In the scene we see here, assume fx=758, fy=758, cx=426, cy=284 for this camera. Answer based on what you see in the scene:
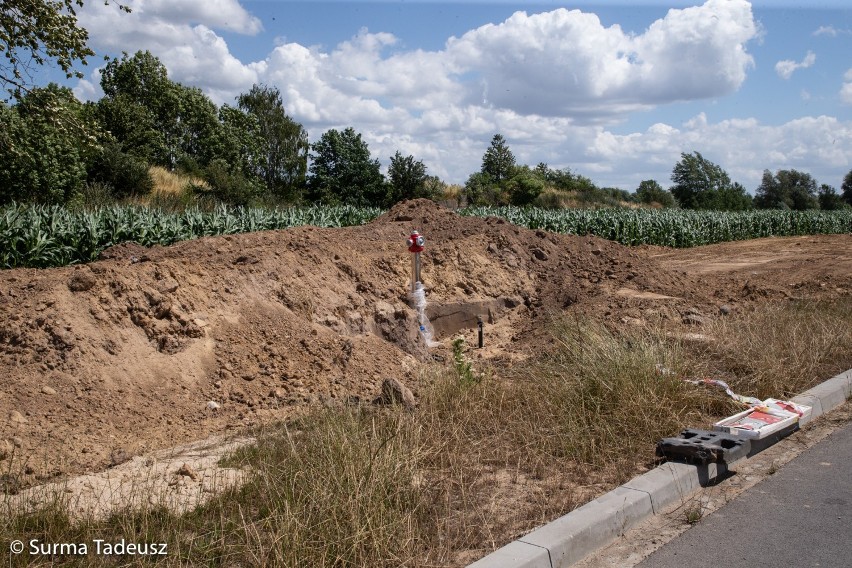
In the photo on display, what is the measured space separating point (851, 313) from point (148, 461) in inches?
358

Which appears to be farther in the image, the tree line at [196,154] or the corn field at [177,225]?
the tree line at [196,154]

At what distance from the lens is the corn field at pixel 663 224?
28.2 metres

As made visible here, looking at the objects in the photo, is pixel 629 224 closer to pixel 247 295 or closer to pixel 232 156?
pixel 232 156

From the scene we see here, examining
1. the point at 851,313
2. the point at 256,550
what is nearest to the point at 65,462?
the point at 256,550

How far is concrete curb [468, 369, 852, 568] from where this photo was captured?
12.0 feet

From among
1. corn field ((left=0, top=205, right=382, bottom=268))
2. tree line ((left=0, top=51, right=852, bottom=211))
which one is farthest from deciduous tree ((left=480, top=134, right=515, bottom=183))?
corn field ((left=0, top=205, right=382, bottom=268))

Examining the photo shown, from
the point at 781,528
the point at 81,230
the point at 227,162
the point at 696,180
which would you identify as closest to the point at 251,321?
the point at 781,528

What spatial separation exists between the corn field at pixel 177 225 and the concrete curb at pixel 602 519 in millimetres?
10941

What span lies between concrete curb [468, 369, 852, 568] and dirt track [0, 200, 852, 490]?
229cm

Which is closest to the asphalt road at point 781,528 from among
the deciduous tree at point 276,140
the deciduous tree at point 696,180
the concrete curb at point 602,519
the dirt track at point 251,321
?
the concrete curb at point 602,519

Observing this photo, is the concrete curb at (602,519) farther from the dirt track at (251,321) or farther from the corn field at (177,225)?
the corn field at (177,225)

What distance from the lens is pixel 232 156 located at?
135 feet

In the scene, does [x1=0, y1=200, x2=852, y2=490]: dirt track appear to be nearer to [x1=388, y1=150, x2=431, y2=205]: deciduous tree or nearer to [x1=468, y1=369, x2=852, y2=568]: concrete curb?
[x1=468, y1=369, x2=852, y2=568]: concrete curb

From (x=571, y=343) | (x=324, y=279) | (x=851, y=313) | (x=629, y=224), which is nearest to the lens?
(x=571, y=343)
